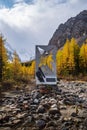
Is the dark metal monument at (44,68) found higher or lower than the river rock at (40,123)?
higher

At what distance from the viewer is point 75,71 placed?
94750mm

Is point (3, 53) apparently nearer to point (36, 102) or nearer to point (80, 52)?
point (80, 52)

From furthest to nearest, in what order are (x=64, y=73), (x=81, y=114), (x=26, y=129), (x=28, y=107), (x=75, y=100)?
(x=64, y=73) → (x=75, y=100) → (x=28, y=107) → (x=81, y=114) → (x=26, y=129)

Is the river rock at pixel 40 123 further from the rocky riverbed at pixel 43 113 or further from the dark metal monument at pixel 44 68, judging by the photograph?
the dark metal monument at pixel 44 68

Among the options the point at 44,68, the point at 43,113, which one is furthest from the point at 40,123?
the point at 44,68

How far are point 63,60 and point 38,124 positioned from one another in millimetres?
74232

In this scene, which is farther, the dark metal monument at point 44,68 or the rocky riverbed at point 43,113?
the dark metal monument at point 44,68

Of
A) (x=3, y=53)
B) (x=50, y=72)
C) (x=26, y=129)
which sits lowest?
(x=26, y=129)

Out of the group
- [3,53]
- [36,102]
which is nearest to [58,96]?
[36,102]

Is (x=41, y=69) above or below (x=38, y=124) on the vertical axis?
above

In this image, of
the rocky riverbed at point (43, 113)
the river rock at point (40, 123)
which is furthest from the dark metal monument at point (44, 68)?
the river rock at point (40, 123)

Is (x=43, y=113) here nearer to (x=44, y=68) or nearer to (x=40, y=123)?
(x=40, y=123)

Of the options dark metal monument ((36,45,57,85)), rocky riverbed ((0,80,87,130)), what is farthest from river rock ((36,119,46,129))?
dark metal monument ((36,45,57,85))

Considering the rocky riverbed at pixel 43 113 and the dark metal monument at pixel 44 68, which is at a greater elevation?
the dark metal monument at pixel 44 68
